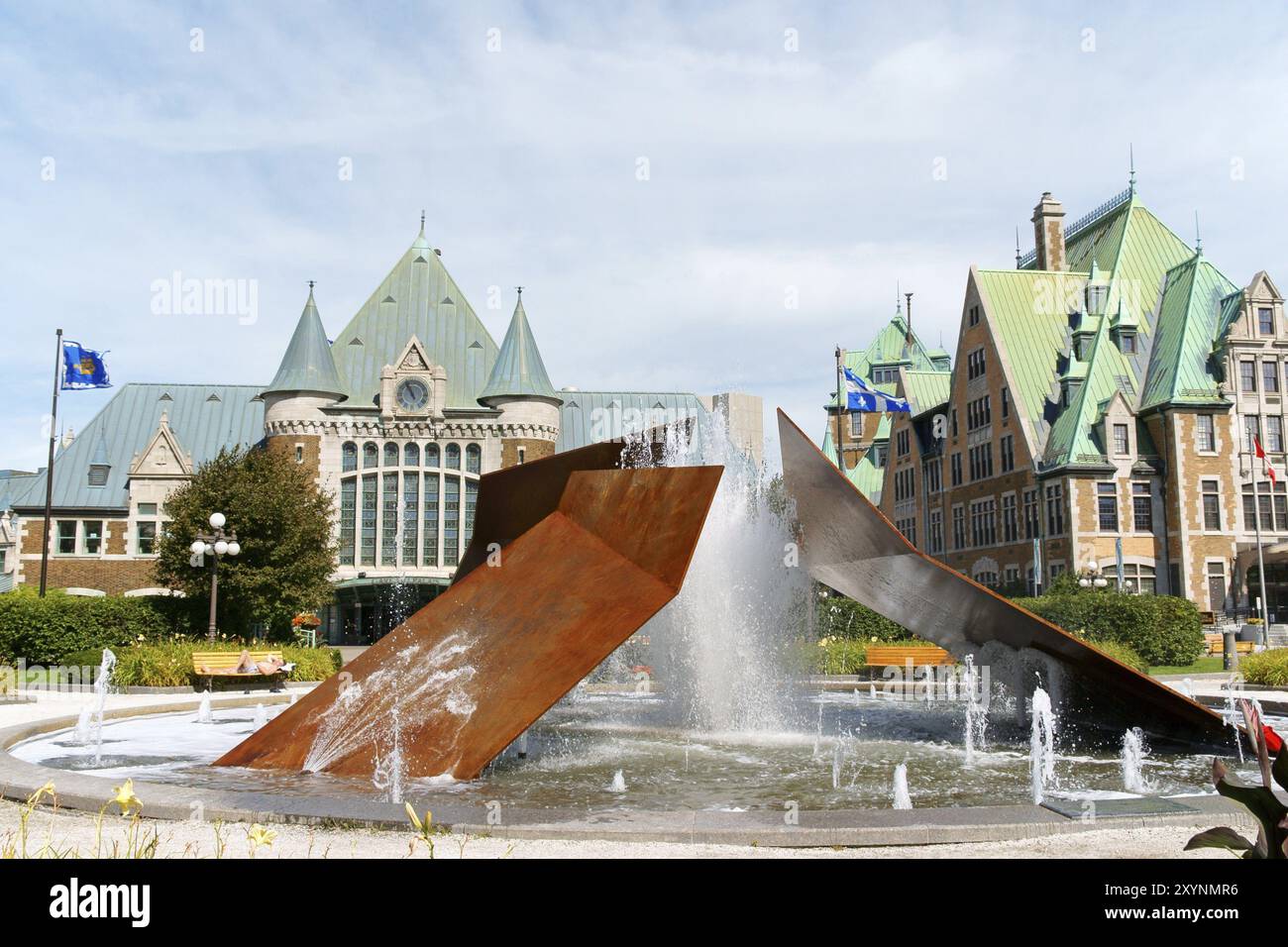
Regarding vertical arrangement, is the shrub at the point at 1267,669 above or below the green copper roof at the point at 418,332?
below

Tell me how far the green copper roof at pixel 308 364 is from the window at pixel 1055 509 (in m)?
34.9

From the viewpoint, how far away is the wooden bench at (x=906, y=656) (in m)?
23.2

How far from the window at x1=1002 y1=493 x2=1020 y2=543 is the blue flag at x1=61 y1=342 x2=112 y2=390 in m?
38.1

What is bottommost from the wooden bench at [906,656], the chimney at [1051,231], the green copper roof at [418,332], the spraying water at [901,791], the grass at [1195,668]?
the grass at [1195,668]

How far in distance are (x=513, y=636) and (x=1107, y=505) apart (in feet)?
137

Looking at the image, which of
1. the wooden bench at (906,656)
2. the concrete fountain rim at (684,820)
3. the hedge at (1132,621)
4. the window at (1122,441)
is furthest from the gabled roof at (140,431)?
the concrete fountain rim at (684,820)

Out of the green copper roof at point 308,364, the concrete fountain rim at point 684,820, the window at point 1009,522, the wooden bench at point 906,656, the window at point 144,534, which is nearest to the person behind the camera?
the concrete fountain rim at point 684,820

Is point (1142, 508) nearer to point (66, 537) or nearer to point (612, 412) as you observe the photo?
point (612, 412)

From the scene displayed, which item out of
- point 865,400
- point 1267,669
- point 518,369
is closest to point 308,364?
point 518,369

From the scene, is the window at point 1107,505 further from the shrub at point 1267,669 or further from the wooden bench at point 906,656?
the wooden bench at point 906,656

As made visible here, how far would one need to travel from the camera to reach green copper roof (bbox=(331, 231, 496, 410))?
58.1 metres

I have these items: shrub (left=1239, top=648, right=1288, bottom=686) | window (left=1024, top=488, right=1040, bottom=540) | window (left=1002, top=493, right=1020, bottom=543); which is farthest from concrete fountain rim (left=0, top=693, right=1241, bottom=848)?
window (left=1002, top=493, right=1020, bottom=543)
